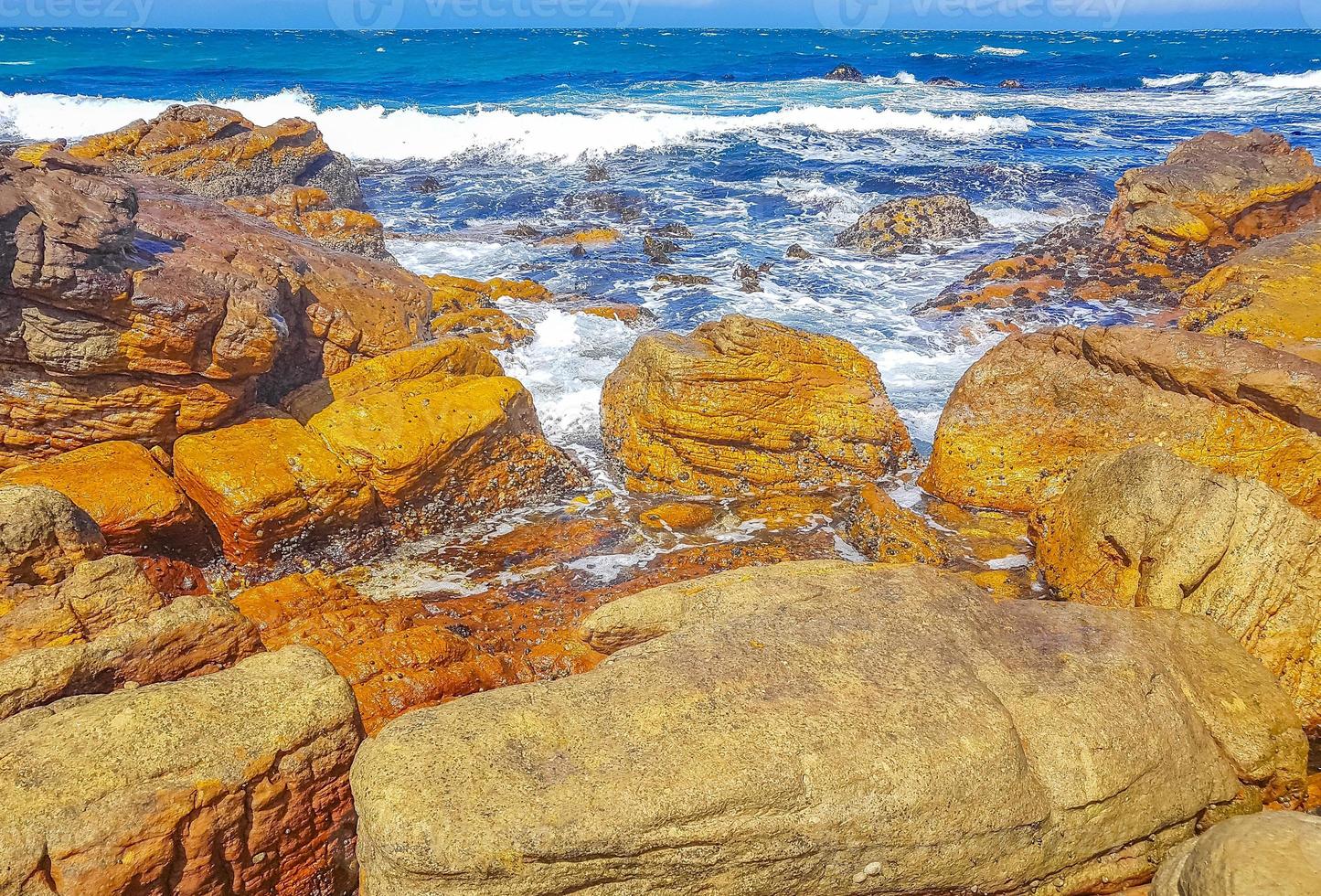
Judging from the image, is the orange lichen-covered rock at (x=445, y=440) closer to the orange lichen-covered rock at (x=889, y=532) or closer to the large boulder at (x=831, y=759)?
the orange lichen-covered rock at (x=889, y=532)

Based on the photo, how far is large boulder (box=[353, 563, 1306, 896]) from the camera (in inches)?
110

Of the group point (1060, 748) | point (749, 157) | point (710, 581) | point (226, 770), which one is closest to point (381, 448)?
point (710, 581)

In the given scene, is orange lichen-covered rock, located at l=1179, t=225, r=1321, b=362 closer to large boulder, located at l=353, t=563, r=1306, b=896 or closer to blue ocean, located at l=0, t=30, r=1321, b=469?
blue ocean, located at l=0, t=30, r=1321, b=469

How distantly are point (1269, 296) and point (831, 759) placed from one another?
8936 mm

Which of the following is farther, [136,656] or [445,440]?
[445,440]

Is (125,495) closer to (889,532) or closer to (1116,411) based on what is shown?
(889,532)

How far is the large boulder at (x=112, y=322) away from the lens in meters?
5.60

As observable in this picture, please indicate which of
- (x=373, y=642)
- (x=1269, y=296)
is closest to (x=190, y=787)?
(x=373, y=642)

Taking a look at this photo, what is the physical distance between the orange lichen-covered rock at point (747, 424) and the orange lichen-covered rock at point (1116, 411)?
66 cm

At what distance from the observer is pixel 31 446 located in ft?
19.4

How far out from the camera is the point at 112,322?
584cm

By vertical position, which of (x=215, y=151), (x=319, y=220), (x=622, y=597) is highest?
(x=215, y=151)

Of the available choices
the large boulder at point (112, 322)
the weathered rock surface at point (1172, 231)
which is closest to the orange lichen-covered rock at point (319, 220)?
the large boulder at point (112, 322)

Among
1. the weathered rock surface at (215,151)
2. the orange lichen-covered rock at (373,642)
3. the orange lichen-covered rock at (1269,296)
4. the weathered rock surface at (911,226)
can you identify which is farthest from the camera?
the weathered rock surface at (911,226)
